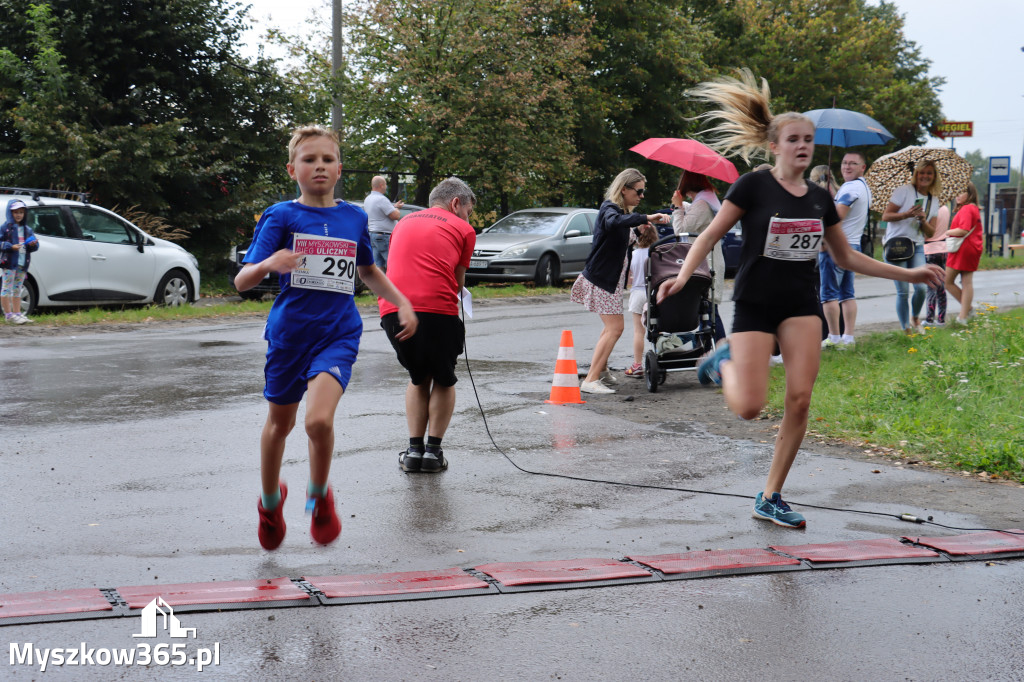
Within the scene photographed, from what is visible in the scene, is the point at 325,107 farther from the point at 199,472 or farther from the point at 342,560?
the point at 342,560

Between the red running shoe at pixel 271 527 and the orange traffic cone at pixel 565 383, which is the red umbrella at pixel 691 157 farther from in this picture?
the red running shoe at pixel 271 527

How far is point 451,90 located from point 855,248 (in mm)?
17359

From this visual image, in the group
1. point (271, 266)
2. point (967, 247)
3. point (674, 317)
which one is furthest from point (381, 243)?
point (271, 266)

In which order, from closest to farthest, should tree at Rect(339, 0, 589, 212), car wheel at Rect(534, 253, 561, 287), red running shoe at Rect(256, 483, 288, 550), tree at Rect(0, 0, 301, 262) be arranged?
red running shoe at Rect(256, 483, 288, 550)
tree at Rect(0, 0, 301, 262)
car wheel at Rect(534, 253, 561, 287)
tree at Rect(339, 0, 589, 212)

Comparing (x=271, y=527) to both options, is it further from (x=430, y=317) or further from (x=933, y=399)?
(x=933, y=399)

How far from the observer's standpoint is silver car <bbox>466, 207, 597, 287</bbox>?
22375 millimetres

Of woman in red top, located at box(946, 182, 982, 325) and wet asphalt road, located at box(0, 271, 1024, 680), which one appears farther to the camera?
woman in red top, located at box(946, 182, 982, 325)

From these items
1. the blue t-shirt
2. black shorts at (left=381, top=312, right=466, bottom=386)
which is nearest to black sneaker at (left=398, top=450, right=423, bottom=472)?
black shorts at (left=381, top=312, right=466, bottom=386)

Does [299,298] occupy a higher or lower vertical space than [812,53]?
lower

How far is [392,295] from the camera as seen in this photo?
17.4ft

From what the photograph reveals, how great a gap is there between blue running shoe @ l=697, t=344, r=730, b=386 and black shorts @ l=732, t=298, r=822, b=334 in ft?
1.29

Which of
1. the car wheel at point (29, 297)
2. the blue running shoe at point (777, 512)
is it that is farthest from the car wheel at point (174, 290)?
the blue running shoe at point (777, 512)

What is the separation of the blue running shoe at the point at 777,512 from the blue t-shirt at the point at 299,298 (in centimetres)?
233

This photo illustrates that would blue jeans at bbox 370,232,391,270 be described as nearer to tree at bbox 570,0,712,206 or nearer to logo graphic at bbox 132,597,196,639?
logo graphic at bbox 132,597,196,639
